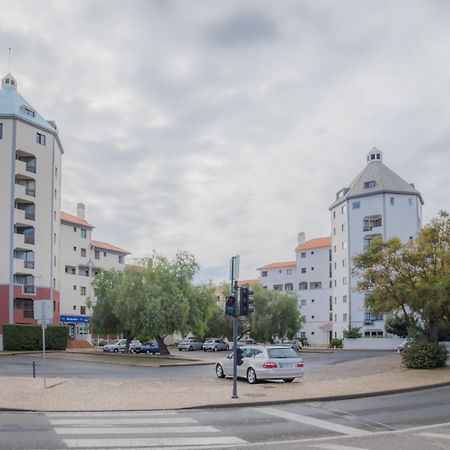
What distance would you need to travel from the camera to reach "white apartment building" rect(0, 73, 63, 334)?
56.3m

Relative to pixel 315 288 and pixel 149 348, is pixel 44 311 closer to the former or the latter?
pixel 149 348

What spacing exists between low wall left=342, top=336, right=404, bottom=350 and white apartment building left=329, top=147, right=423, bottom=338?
6.11 meters

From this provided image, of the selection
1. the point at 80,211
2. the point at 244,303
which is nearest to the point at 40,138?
the point at 80,211

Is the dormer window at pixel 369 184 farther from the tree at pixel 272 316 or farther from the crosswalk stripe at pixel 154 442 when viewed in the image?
the crosswalk stripe at pixel 154 442

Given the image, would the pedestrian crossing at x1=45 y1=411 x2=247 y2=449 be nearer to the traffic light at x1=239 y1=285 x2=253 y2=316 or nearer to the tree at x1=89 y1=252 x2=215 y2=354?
the traffic light at x1=239 y1=285 x2=253 y2=316

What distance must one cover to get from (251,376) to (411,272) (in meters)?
11.6

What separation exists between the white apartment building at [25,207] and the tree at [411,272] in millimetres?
36827

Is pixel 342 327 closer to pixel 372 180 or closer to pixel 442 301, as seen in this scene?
pixel 372 180

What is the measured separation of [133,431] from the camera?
11.9 metres

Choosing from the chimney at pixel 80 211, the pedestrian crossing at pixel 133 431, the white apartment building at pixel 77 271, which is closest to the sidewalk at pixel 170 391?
the pedestrian crossing at pixel 133 431

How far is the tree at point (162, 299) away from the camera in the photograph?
132ft

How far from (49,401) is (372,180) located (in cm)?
6717

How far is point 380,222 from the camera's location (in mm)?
76625

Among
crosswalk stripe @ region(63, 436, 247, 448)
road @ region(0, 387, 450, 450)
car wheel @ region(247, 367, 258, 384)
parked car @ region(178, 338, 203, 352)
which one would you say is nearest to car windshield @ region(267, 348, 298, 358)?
car wheel @ region(247, 367, 258, 384)
